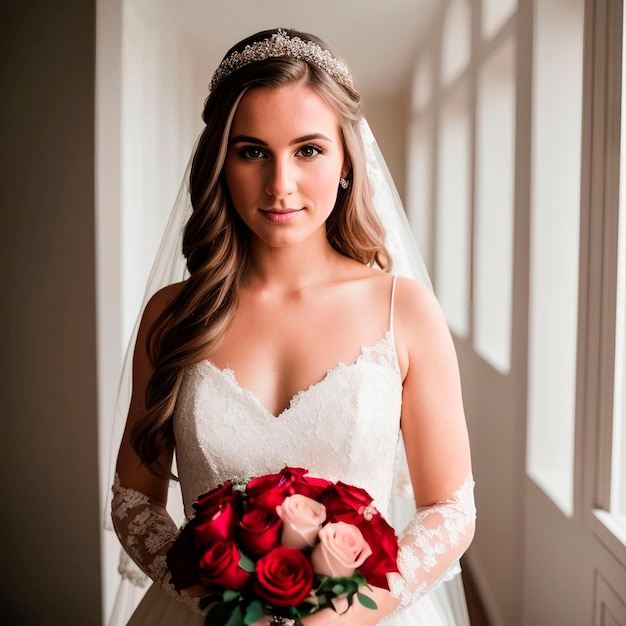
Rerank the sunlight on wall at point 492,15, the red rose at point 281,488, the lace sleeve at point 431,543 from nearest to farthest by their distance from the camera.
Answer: the red rose at point 281,488 < the lace sleeve at point 431,543 < the sunlight on wall at point 492,15

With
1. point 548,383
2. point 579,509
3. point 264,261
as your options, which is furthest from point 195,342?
point 548,383

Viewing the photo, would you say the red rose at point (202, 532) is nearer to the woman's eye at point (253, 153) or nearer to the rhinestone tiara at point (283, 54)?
the woman's eye at point (253, 153)

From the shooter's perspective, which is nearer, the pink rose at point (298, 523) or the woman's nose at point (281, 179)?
the pink rose at point (298, 523)

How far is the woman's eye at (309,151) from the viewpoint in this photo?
1803mm

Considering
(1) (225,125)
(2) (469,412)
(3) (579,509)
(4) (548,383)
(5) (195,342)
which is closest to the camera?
(1) (225,125)

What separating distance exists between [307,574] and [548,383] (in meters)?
2.18

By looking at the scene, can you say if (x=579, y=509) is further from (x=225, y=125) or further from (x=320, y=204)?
(x=225, y=125)

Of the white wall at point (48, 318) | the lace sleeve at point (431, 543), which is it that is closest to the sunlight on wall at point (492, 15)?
the white wall at point (48, 318)

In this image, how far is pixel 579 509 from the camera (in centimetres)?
266

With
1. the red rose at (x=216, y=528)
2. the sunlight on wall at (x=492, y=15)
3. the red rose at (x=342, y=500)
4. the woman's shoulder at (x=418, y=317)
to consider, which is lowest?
the red rose at (x=216, y=528)

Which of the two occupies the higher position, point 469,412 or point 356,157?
point 356,157

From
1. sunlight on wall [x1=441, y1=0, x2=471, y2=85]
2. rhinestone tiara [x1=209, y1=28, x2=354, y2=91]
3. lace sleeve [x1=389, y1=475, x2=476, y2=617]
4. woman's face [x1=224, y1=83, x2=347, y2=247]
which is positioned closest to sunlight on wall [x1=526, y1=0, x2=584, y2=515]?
lace sleeve [x1=389, y1=475, x2=476, y2=617]

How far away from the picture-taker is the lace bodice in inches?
72.2

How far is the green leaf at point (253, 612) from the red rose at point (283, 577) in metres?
0.02
